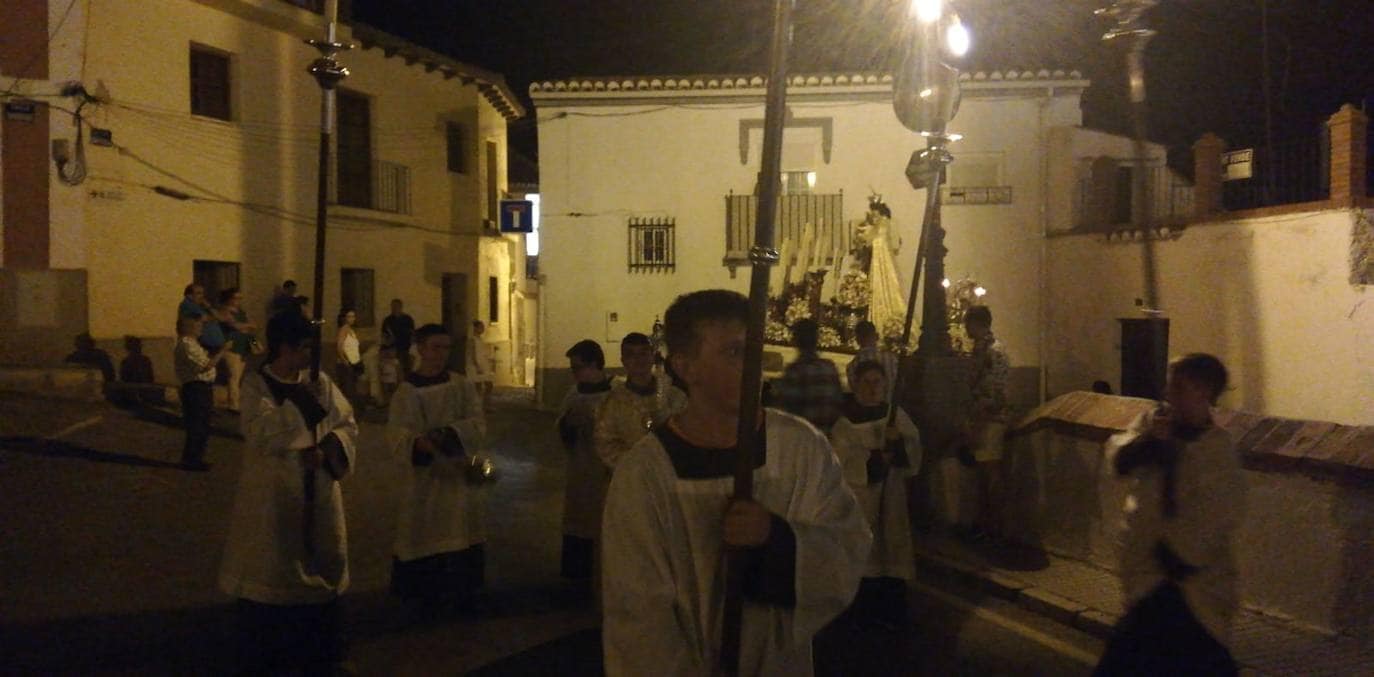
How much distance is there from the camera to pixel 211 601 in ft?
23.1

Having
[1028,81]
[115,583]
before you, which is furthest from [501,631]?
[1028,81]

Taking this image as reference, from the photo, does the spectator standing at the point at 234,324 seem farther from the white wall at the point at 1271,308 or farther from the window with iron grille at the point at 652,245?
the white wall at the point at 1271,308

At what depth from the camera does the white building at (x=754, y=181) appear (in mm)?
21297

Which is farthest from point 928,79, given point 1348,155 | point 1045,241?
point 1045,241

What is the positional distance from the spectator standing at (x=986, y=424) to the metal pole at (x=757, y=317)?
19.9 ft

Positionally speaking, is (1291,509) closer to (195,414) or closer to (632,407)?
(632,407)

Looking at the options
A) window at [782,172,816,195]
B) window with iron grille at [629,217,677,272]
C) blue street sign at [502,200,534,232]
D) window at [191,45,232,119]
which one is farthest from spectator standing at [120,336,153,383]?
window at [782,172,816,195]

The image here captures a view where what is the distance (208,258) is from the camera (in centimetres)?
1778

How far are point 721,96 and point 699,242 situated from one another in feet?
9.19

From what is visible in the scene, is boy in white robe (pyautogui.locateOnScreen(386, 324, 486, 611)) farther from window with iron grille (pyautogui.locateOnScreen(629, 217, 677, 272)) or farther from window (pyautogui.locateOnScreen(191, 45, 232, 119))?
window with iron grille (pyautogui.locateOnScreen(629, 217, 677, 272))

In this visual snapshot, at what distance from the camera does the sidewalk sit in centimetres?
588

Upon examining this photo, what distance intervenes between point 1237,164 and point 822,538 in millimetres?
13258

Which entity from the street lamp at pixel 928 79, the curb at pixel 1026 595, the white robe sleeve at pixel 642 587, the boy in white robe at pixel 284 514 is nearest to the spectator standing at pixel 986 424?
the curb at pixel 1026 595

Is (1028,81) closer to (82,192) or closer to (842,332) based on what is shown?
(842,332)
